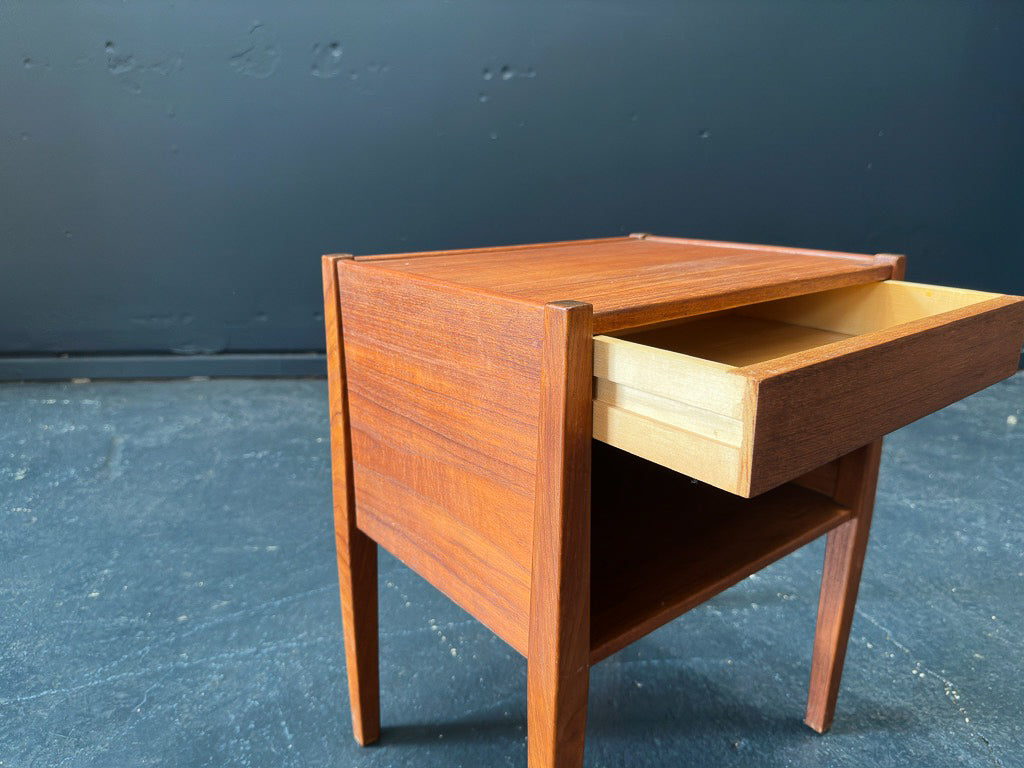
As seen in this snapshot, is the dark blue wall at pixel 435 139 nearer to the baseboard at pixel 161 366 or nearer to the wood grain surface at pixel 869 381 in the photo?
the baseboard at pixel 161 366

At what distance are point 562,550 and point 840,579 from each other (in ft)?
1.95

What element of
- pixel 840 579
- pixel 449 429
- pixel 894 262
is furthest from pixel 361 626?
pixel 894 262

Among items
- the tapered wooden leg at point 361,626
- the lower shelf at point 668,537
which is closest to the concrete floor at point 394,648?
the tapered wooden leg at point 361,626

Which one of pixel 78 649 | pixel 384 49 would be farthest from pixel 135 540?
pixel 384 49

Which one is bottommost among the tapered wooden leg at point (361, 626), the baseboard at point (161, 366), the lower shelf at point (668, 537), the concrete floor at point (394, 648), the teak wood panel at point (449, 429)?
the concrete floor at point (394, 648)

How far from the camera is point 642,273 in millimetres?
876

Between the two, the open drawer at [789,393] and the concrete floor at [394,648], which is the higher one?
the open drawer at [789,393]

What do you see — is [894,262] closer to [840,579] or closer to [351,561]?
[840,579]

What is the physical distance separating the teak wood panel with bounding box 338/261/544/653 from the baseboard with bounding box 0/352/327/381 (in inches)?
75.5

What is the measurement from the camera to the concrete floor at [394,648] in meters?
1.04

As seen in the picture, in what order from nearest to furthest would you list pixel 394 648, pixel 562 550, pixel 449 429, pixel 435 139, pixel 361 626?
pixel 562 550 → pixel 449 429 → pixel 361 626 → pixel 394 648 → pixel 435 139

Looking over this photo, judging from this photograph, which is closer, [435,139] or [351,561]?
[351,561]

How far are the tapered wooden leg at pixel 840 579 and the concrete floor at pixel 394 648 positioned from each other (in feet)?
0.21

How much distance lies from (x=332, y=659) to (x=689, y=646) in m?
0.60
